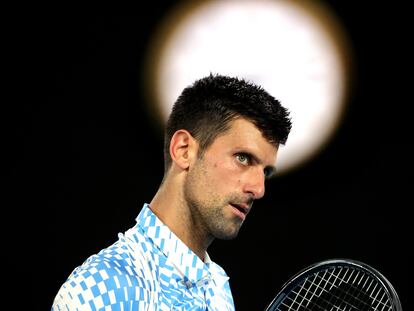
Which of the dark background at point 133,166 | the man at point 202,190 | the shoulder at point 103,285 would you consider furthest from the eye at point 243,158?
the dark background at point 133,166

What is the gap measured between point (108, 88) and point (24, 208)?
0.53 metres

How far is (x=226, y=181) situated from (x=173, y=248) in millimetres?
163

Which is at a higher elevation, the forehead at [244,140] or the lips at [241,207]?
the forehead at [244,140]

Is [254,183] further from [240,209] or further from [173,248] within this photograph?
[173,248]

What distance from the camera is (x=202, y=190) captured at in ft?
4.54

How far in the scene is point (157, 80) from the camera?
2760 millimetres

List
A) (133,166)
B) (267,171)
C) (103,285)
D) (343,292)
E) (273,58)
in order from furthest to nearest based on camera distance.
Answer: (273,58), (133,166), (343,292), (267,171), (103,285)

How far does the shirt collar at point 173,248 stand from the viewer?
134cm

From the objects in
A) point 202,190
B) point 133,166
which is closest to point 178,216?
point 202,190

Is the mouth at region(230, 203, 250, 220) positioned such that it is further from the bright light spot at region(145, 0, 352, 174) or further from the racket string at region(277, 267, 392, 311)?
the bright light spot at region(145, 0, 352, 174)

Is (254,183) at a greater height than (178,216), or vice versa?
(254,183)

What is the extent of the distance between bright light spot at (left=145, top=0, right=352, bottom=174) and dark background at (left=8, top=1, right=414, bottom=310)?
0.08 m

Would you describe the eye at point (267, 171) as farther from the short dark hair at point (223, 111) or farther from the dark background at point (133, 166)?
the dark background at point (133, 166)

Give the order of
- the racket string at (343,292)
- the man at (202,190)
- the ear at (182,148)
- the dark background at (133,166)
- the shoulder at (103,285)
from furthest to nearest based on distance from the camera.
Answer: the dark background at (133,166) < the racket string at (343,292) < the ear at (182,148) < the man at (202,190) < the shoulder at (103,285)
